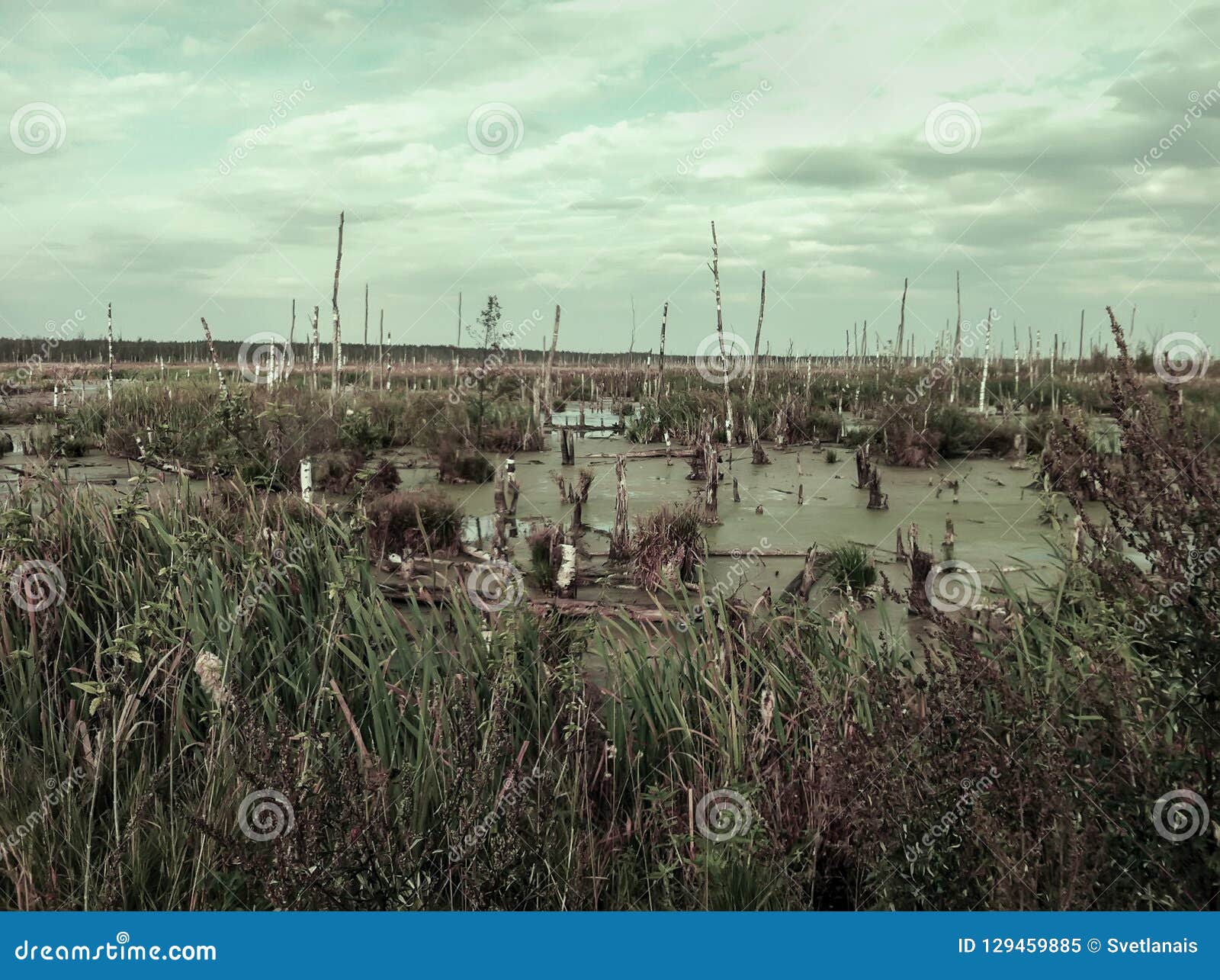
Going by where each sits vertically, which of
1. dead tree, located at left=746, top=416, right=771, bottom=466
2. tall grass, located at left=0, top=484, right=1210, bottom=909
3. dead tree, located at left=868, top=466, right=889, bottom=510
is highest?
dead tree, located at left=746, top=416, right=771, bottom=466

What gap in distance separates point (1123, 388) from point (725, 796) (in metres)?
1.83

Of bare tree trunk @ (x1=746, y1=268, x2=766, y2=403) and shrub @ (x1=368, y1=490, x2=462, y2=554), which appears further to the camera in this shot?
bare tree trunk @ (x1=746, y1=268, x2=766, y2=403)

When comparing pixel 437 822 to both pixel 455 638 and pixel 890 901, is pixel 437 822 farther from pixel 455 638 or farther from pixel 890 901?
pixel 455 638

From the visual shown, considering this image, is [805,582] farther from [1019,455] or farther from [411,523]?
[1019,455]

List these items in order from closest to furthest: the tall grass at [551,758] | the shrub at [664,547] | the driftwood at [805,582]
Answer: the tall grass at [551,758] → the driftwood at [805,582] → the shrub at [664,547]

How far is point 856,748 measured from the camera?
10.5 feet

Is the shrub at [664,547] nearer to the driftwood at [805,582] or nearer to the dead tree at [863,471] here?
the driftwood at [805,582]

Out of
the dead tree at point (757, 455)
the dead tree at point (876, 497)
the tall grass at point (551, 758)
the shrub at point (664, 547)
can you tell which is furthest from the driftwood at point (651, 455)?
the tall grass at point (551, 758)

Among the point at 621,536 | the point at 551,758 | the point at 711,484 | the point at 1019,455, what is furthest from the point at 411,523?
the point at 1019,455

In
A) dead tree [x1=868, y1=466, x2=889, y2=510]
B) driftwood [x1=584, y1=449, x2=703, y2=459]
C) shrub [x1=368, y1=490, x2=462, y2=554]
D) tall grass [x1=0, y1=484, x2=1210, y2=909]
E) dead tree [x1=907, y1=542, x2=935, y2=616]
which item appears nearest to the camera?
tall grass [x1=0, y1=484, x2=1210, y2=909]

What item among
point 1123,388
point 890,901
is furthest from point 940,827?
point 1123,388

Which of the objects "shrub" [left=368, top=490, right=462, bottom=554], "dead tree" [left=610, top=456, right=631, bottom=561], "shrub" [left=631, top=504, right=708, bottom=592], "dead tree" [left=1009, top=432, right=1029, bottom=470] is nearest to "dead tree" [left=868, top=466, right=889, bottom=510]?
"shrub" [left=631, top=504, right=708, bottom=592]

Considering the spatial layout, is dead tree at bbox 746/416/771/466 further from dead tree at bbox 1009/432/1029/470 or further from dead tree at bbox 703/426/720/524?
dead tree at bbox 1009/432/1029/470

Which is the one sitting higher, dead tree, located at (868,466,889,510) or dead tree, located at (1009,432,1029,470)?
dead tree, located at (1009,432,1029,470)
